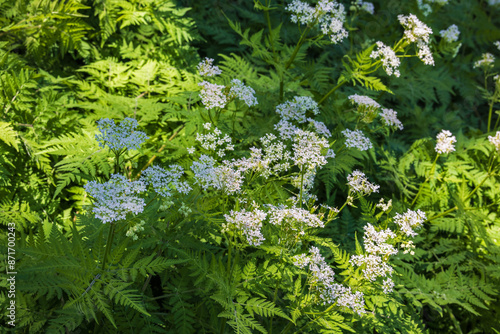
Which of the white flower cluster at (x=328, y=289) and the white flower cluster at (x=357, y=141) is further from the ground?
the white flower cluster at (x=357, y=141)

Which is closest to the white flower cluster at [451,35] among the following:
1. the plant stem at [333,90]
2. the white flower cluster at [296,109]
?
the plant stem at [333,90]

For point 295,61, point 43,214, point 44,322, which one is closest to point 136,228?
point 44,322

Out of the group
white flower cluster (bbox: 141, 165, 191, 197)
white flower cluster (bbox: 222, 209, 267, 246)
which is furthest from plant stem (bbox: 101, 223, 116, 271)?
white flower cluster (bbox: 222, 209, 267, 246)

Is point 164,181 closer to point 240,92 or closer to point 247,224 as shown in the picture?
point 247,224

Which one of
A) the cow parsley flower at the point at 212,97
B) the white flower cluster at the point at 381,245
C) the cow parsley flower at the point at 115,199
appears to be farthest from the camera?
Result: the cow parsley flower at the point at 212,97

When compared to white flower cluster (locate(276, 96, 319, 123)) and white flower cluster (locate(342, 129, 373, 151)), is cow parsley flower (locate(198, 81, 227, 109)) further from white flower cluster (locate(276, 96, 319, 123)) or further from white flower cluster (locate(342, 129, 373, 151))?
white flower cluster (locate(342, 129, 373, 151))

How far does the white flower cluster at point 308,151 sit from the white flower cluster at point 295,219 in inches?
14.3

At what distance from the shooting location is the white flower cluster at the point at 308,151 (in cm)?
254

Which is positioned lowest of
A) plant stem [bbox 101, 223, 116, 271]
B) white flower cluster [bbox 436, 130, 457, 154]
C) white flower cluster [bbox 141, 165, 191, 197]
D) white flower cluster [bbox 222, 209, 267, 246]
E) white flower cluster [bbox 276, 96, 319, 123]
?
plant stem [bbox 101, 223, 116, 271]

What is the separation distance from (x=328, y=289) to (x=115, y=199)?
138 cm

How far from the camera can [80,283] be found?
6.45ft

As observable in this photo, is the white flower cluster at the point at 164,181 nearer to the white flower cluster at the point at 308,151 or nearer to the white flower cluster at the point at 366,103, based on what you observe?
the white flower cluster at the point at 308,151

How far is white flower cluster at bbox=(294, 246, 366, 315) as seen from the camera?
219cm

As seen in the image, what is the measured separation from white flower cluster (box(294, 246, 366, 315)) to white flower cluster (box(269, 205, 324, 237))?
0.56 ft
